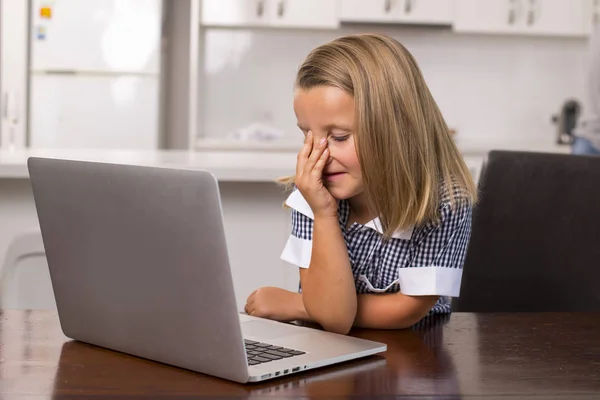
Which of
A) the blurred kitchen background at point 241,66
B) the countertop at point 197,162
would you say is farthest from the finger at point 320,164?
the blurred kitchen background at point 241,66

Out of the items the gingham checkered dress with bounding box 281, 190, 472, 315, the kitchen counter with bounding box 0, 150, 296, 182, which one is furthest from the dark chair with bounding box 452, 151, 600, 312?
the kitchen counter with bounding box 0, 150, 296, 182

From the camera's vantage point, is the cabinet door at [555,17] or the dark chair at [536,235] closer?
the dark chair at [536,235]

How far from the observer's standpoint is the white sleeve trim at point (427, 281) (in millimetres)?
1187

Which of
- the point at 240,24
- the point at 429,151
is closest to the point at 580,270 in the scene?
the point at 429,151

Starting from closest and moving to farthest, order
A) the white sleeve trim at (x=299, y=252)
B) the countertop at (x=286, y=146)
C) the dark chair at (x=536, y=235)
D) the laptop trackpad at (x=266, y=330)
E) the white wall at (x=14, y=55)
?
the laptop trackpad at (x=266, y=330) < the white sleeve trim at (x=299, y=252) < the dark chair at (x=536, y=235) < the white wall at (x=14, y=55) < the countertop at (x=286, y=146)

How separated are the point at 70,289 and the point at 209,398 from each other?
29 centimetres

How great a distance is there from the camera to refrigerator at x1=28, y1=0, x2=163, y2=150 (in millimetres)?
4285

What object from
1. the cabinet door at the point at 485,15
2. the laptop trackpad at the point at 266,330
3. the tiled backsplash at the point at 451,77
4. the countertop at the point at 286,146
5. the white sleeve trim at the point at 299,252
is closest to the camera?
the laptop trackpad at the point at 266,330

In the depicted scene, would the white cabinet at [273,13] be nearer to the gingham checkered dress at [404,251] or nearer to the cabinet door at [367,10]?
the cabinet door at [367,10]

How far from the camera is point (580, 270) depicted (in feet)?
5.09

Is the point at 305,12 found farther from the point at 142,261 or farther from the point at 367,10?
the point at 142,261

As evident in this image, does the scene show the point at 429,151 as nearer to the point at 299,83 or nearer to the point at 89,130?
the point at 299,83

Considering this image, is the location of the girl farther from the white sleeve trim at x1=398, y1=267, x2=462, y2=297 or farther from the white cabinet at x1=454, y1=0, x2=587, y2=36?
the white cabinet at x1=454, y1=0, x2=587, y2=36

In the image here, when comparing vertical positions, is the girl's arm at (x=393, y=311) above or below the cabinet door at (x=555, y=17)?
below
